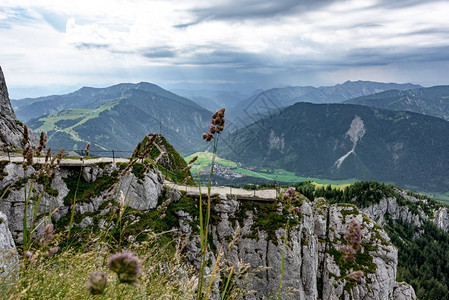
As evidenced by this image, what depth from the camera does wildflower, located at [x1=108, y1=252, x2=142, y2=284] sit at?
5.61ft

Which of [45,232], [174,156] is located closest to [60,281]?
[45,232]

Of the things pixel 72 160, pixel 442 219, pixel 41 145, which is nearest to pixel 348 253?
pixel 41 145

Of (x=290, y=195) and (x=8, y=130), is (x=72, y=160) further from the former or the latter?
(x=290, y=195)

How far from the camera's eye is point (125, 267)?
174cm

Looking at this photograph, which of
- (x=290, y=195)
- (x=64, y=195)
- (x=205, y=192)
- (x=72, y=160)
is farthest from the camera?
(x=205, y=192)

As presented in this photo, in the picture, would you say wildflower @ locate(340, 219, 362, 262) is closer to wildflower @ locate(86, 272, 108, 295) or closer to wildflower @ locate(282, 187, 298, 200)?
wildflower @ locate(282, 187, 298, 200)

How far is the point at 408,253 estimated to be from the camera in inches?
3516

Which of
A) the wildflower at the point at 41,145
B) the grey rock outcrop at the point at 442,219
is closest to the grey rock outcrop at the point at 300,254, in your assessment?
the wildflower at the point at 41,145

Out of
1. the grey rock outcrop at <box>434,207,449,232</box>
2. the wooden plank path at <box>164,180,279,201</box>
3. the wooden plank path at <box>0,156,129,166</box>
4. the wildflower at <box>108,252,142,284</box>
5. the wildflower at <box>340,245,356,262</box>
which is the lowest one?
the grey rock outcrop at <box>434,207,449,232</box>

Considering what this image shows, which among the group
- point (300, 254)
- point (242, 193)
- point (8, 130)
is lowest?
point (300, 254)

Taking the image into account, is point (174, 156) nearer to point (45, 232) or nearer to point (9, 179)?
point (9, 179)

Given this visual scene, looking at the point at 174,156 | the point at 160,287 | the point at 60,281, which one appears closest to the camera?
the point at 60,281

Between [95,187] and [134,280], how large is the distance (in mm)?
23469

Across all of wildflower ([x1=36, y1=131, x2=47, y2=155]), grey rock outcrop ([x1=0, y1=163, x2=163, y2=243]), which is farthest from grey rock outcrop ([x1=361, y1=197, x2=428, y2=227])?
wildflower ([x1=36, y1=131, x2=47, y2=155])
